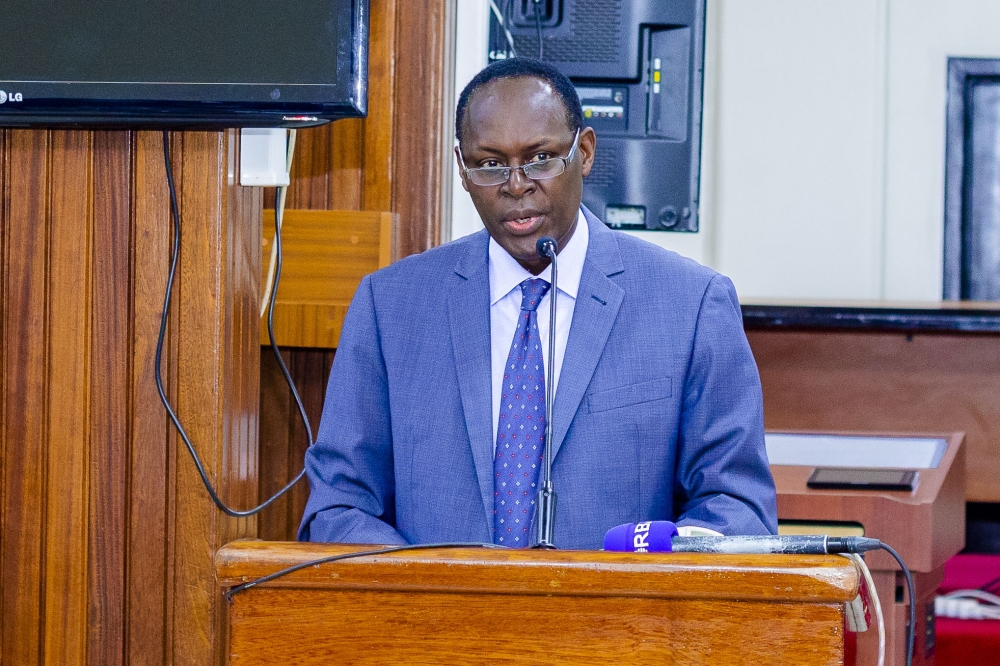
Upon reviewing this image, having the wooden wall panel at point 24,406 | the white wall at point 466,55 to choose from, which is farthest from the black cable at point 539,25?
the wooden wall panel at point 24,406

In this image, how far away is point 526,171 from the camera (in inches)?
61.2

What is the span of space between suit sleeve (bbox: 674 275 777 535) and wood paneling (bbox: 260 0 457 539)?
31.0 inches

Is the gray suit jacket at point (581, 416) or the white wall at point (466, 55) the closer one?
the gray suit jacket at point (581, 416)

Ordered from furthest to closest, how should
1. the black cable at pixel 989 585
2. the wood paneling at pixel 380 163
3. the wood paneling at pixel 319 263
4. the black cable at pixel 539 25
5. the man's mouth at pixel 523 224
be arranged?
the black cable at pixel 989 585 < the black cable at pixel 539 25 < the wood paneling at pixel 380 163 < the wood paneling at pixel 319 263 < the man's mouth at pixel 523 224

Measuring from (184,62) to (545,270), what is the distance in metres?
0.56

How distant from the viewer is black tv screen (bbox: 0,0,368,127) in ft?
4.21

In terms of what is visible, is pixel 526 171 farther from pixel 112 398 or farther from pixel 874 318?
pixel 874 318

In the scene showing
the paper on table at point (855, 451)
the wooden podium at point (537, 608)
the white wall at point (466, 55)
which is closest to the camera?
the wooden podium at point (537, 608)

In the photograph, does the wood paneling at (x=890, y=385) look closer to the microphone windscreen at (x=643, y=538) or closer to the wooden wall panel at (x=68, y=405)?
Result: the microphone windscreen at (x=643, y=538)

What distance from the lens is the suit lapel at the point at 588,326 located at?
4.93ft

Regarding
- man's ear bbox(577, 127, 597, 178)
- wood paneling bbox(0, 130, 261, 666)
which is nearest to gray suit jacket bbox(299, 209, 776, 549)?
man's ear bbox(577, 127, 597, 178)

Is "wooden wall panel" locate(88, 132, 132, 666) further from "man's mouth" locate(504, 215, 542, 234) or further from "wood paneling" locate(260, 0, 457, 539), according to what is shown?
"wood paneling" locate(260, 0, 457, 539)

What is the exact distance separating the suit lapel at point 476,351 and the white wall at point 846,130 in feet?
12.2

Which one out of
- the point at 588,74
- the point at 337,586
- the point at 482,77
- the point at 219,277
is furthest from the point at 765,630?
the point at 588,74
